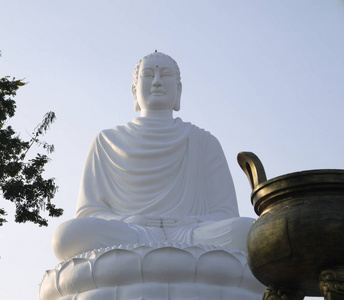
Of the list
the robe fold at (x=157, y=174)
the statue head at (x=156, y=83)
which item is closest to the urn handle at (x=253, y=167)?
the robe fold at (x=157, y=174)

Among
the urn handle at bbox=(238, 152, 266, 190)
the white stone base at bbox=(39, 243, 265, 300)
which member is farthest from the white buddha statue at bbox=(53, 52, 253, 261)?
the urn handle at bbox=(238, 152, 266, 190)

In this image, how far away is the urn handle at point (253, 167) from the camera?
2739 millimetres

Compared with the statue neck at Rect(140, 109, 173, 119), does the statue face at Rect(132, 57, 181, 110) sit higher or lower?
higher

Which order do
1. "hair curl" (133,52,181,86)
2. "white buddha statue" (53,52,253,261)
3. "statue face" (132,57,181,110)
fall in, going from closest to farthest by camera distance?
"white buddha statue" (53,52,253,261), "statue face" (132,57,181,110), "hair curl" (133,52,181,86)

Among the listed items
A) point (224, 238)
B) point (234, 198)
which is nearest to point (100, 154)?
point (234, 198)

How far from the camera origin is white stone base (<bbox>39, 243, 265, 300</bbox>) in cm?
533

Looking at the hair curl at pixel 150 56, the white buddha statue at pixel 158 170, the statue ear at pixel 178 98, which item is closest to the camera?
the white buddha statue at pixel 158 170

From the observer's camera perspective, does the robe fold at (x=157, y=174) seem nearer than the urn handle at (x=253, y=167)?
No

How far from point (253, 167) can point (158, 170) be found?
15.1ft

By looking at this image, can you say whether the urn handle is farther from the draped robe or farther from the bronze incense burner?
the draped robe

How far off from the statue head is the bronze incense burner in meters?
5.27

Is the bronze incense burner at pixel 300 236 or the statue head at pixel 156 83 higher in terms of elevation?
the statue head at pixel 156 83

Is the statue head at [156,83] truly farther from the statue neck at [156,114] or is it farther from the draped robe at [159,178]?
the draped robe at [159,178]

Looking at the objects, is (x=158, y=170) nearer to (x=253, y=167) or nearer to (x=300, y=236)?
(x=253, y=167)
